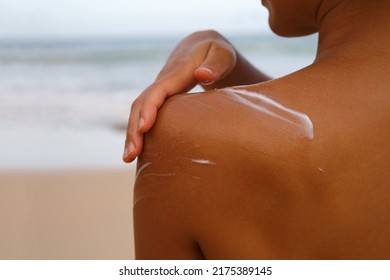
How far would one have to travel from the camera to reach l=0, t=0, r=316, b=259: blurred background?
2131 mm

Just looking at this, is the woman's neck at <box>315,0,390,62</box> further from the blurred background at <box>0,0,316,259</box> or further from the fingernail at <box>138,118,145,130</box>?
the blurred background at <box>0,0,316,259</box>

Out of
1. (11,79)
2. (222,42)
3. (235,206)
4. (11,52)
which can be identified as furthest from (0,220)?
(11,52)

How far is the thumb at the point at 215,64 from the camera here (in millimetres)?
982

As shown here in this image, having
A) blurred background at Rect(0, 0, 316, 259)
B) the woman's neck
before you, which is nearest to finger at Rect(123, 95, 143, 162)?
the woman's neck

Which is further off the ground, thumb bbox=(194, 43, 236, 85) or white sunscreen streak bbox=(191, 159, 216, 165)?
thumb bbox=(194, 43, 236, 85)

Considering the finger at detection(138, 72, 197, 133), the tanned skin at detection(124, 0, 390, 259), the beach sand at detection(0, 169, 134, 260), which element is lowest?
the beach sand at detection(0, 169, 134, 260)

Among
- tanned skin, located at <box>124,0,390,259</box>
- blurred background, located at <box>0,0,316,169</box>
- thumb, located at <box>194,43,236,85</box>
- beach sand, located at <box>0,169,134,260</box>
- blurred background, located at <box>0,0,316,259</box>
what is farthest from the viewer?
blurred background, located at <box>0,0,316,169</box>

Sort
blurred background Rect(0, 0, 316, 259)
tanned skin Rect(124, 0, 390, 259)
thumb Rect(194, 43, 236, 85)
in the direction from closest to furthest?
tanned skin Rect(124, 0, 390, 259) < thumb Rect(194, 43, 236, 85) < blurred background Rect(0, 0, 316, 259)

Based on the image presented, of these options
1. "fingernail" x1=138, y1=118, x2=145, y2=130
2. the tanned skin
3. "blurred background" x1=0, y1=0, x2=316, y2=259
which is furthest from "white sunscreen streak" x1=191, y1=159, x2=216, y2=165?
"blurred background" x1=0, y1=0, x2=316, y2=259

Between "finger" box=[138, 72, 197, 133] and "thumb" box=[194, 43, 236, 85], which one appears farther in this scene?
"thumb" box=[194, 43, 236, 85]

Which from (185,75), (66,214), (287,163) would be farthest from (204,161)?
(66,214)

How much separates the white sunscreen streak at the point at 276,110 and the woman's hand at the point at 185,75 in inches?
5.2

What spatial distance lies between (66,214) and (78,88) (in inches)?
90.7

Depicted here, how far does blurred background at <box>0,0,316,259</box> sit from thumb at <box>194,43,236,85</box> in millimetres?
1112
